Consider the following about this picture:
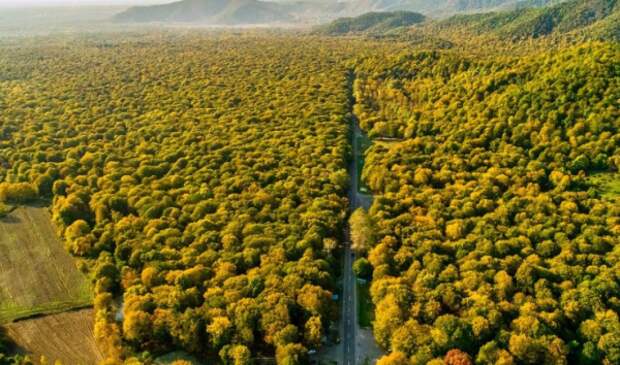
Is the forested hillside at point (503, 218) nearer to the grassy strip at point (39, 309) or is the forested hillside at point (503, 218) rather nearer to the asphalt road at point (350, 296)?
the asphalt road at point (350, 296)

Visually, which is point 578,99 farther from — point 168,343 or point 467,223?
point 168,343

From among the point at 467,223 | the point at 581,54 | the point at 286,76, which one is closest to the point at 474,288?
the point at 467,223

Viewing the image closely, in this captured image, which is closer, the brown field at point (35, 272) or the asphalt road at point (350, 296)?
the asphalt road at point (350, 296)

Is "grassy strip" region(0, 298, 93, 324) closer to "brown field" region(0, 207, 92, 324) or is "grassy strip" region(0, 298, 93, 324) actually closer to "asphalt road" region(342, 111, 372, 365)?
"brown field" region(0, 207, 92, 324)

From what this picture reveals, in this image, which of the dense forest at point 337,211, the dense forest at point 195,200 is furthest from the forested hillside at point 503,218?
the dense forest at point 195,200

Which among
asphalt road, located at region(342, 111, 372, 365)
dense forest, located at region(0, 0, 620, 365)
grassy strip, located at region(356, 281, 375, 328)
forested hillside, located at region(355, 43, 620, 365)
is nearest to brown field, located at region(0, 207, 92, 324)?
dense forest, located at region(0, 0, 620, 365)
